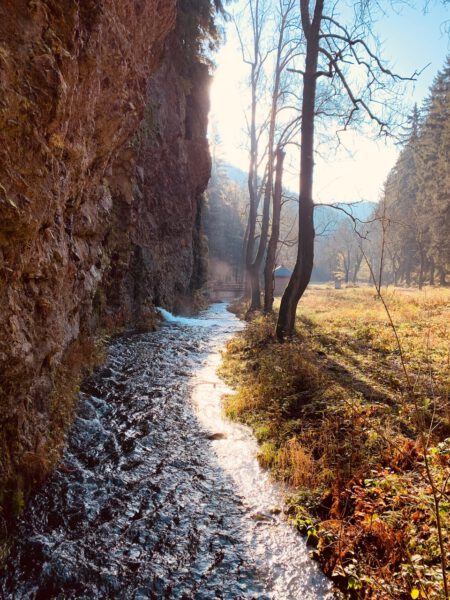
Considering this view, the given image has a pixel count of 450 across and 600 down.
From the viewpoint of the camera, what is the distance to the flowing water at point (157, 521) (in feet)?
10.2

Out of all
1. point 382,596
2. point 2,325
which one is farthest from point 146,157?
point 382,596

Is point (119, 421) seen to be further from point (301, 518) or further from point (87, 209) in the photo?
point (87, 209)

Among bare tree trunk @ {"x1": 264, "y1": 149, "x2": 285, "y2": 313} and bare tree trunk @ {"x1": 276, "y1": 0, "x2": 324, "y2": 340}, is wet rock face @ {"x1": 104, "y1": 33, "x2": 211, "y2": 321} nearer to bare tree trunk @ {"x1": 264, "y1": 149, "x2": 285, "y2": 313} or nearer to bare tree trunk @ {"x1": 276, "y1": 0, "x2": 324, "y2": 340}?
bare tree trunk @ {"x1": 264, "y1": 149, "x2": 285, "y2": 313}

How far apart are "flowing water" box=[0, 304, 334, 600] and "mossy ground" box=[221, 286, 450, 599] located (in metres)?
0.35

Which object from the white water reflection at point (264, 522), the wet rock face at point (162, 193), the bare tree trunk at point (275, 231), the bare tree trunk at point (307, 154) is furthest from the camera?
the bare tree trunk at point (275, 231)

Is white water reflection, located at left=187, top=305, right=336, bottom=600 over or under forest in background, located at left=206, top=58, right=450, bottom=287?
under

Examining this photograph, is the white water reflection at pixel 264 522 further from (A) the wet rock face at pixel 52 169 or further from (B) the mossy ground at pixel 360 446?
(A) the wet rock face at pixel 52 169

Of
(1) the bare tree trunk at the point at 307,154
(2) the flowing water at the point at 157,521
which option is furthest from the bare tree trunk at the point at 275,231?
(2) the flowing water at the point at 157,521

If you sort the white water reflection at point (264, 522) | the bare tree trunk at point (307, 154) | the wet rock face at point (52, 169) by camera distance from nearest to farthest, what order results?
1. the white water reflection at point (264, 522)
2. the wet rock face at point (52, 169)
3. the bare tree trunk at point (307, 154)

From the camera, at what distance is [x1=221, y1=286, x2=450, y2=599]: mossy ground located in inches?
121

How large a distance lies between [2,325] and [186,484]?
9.20 ft

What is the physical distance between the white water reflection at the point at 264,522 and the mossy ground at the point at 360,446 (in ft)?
0.53

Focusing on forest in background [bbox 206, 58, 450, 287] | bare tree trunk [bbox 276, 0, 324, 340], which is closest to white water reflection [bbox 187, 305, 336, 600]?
bare tree trunk [bbox 276, 0, 324, 340]

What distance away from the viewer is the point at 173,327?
1562cm
